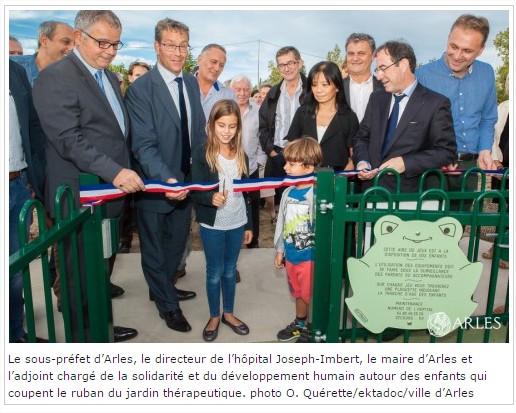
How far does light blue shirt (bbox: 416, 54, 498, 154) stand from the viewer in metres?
3.84

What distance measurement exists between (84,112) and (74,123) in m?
0.11

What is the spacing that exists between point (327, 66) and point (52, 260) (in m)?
2.97

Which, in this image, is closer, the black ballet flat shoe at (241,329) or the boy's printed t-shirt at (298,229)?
the boy's printed t-shirt at (298,229)

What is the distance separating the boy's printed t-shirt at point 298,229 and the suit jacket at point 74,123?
1185 mm

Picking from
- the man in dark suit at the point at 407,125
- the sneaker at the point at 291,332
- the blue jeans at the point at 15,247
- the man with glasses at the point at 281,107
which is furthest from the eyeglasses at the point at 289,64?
the blue jeans at the point at 15,247

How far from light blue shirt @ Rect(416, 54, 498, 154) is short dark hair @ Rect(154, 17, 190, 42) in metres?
2.07

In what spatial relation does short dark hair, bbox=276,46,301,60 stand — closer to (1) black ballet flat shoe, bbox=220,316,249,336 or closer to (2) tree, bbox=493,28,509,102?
(1) black ballet flat shoe, bbox=220,316,249,336

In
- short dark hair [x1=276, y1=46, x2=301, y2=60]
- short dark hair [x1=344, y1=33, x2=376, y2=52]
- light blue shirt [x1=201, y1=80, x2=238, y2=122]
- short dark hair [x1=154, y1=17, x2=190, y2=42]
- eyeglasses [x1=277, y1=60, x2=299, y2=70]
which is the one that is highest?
short dark hair [x1=344, y1=33, x2=376, y2=52]

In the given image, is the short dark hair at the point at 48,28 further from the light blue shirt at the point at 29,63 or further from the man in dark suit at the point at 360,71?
the man in dark suit at the point at 360,71

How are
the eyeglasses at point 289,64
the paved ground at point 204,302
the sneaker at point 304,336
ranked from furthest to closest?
the eyeglasses at point 289,64
the paved ground at point 204,302
the sneaker at point 304,336

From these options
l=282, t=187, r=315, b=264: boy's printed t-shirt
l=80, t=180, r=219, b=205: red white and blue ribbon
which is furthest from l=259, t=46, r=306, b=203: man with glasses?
l=80, t=180, r=219, b=205: red white and blue ribbon

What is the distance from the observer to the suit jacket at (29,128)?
9.89ft

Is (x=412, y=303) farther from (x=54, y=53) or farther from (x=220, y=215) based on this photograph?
(x=54, y=53)
